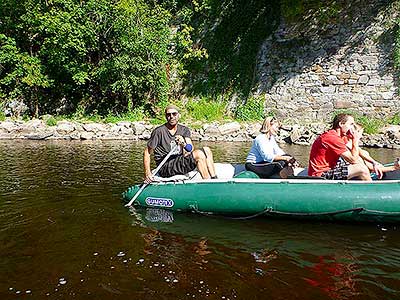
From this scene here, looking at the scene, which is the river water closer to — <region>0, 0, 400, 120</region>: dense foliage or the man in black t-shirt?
the man in black t-shirt

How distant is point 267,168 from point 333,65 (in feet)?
36.4

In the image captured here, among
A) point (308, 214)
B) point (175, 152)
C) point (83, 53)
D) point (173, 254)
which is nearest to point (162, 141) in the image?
point (175, 152)

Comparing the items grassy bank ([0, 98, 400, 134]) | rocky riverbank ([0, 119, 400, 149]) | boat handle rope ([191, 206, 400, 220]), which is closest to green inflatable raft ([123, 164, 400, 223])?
boat handle rope ([191, 206, 400, 220])

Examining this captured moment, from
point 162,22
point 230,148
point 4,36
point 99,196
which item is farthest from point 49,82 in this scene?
point 99,196

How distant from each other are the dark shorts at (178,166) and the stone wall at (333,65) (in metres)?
11.0

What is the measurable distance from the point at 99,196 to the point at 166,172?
1.35 metres

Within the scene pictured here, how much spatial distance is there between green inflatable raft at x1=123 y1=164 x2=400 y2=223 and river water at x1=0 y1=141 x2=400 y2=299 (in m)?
0.16

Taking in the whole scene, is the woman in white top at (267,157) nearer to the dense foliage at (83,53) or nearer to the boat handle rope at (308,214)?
the boat handle rope at (308,214)

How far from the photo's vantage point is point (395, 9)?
15078mm

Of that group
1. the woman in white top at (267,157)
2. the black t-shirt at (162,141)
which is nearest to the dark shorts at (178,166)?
the black t-shirt at (162,141)

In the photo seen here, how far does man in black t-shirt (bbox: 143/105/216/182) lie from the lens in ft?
20.6

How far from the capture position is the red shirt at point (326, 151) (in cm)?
552

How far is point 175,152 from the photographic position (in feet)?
21.2

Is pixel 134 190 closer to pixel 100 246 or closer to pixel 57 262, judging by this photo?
pixel 100 246
